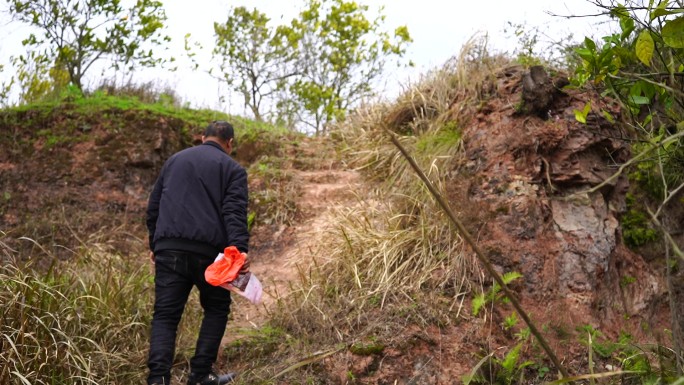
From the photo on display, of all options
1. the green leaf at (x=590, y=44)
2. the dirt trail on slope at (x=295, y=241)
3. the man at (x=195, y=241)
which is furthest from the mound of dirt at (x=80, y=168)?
the green leaf at (x=590, y=44)

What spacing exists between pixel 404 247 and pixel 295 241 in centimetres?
206

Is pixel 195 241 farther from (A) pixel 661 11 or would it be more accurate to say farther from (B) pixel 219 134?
(A) pixel 661 11

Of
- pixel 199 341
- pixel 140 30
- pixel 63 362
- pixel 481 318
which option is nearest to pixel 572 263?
pixel 481 318

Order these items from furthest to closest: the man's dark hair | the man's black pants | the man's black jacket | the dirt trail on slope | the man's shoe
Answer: the dirt trail on slope < the man's dark hair < the man's shoe < the man's black jacket < the man's black pants

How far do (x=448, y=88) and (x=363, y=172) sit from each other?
155 cm

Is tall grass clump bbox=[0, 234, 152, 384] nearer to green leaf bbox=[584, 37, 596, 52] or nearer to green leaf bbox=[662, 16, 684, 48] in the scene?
green leaf bbox=[584, 37, 596, 52]

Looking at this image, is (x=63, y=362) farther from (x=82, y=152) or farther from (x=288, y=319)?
(x=82, y=152)

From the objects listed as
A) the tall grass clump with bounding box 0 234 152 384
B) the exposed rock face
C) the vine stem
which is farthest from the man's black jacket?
the vine stem

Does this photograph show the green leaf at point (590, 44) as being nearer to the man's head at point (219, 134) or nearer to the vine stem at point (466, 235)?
the vine stem at point (466, 235)

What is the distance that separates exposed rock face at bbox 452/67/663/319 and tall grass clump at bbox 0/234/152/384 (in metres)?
3.17

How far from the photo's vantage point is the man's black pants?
4984 mm

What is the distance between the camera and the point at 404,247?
6582mm

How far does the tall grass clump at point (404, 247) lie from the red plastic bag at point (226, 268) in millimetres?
1244

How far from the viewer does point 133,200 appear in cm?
939
